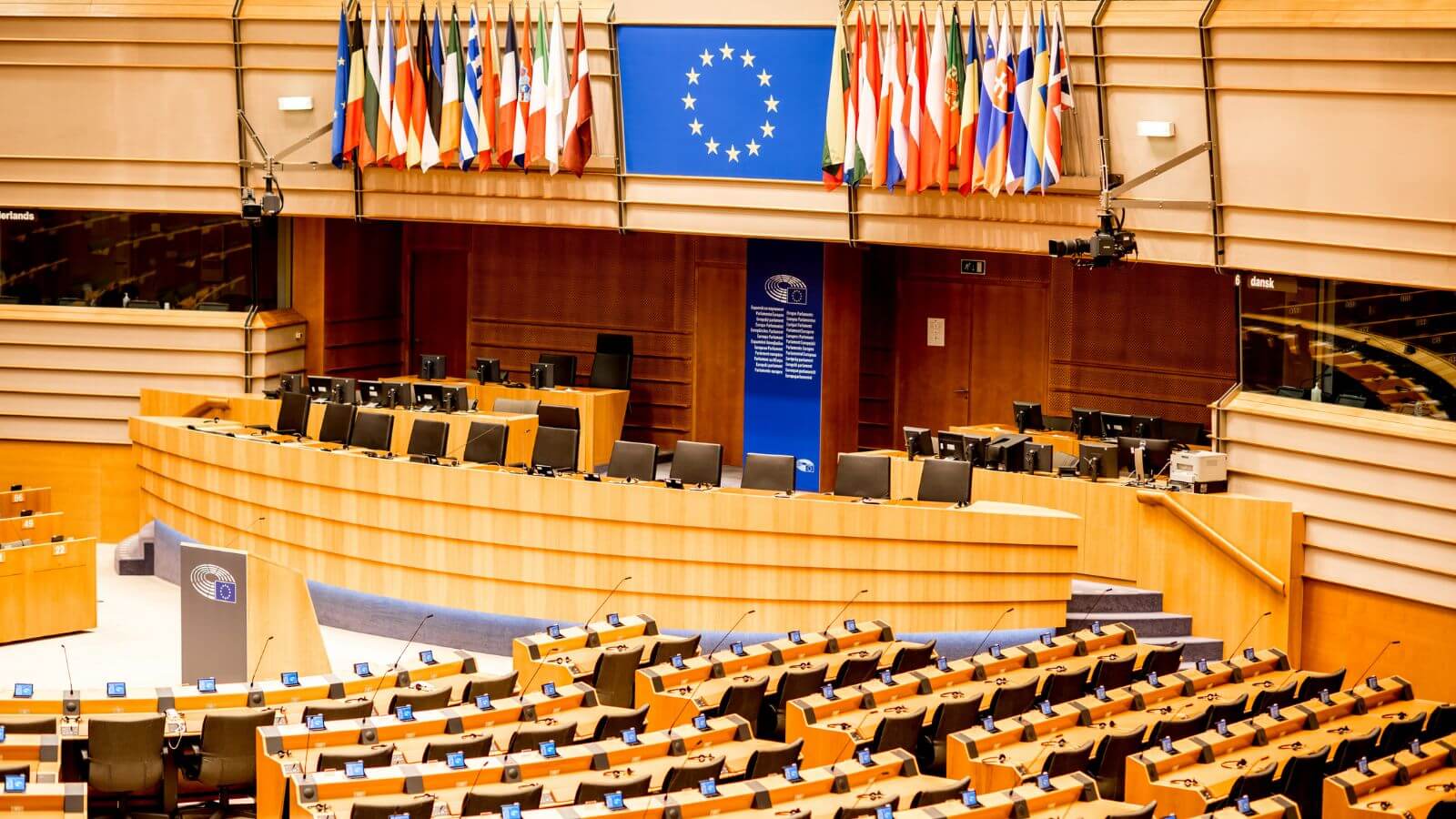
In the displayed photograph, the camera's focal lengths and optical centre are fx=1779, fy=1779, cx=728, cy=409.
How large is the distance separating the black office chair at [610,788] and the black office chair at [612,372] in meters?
9.51

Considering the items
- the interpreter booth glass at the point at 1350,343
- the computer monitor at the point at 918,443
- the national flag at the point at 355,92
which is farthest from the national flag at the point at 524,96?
the interpreter booth glass at the point at 1350,343

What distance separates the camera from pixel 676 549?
13.4 metres

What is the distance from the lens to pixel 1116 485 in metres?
14.3

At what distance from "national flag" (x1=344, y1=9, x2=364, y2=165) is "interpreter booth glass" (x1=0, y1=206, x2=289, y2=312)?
1996mm

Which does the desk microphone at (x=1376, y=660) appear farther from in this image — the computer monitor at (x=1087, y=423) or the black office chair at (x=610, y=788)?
the black office chair at (x=610, y=788)

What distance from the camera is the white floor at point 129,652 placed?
13383 millimetres

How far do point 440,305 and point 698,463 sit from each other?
7.35 m

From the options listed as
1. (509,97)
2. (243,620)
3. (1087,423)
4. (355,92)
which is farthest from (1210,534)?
(355,92)

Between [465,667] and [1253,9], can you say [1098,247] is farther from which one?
[465,667]

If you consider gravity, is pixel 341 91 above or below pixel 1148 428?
above

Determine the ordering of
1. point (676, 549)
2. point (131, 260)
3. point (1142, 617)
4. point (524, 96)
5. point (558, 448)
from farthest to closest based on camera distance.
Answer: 1. point (131, 260)
2. point (524, 96)
3. point (558, 448)
4. point (1142, 617)
5. point (676, 549)

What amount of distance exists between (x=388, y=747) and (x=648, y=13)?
8.68 m

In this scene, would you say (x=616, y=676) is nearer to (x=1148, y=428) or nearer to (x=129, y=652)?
(x=129, y=652)

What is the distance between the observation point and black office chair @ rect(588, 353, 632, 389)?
1867cm
